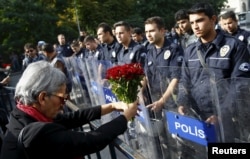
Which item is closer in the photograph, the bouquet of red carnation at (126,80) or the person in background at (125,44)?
the bouquet of red carnation at (126,80)

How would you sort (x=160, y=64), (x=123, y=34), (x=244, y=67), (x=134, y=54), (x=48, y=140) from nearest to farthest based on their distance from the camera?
(x=48, y=140) → (x=244, y=67) → (x=160, y=64) → (x=134, y=54) → (x=123, y=34)

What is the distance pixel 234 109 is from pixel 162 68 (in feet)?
2.43

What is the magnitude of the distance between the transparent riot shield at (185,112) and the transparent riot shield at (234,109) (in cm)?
6

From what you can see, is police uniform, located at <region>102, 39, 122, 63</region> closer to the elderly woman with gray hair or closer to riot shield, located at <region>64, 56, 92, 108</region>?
riot shield, located at <region>64, 56, 92, 108</region>

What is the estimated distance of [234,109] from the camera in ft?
7.25

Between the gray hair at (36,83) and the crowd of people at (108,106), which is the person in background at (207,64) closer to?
the crowd of people at (108,106)

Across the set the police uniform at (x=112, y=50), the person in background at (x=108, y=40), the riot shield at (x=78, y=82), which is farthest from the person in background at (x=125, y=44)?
the riot shield at (x=78, y=82)

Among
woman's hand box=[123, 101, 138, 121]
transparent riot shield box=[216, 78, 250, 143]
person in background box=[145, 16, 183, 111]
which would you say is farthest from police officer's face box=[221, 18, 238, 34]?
transparent riot shield box=[216, 78, 250, 143]

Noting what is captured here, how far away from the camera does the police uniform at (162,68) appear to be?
2717 millimetres

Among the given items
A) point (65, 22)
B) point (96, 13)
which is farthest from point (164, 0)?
point (65, 22)

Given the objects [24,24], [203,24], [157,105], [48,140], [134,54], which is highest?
[24,24]

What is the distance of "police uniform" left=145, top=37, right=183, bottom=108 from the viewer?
272cm

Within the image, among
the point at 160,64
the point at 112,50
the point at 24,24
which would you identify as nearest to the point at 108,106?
the point at 160,64

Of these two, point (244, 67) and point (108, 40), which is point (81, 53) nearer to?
point (108, 40)
